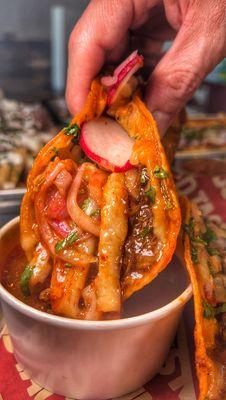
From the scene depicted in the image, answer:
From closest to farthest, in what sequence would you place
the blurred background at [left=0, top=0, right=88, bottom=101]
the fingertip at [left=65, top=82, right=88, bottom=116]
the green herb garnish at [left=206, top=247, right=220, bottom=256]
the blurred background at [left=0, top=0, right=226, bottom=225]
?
the green herb garnish at [left=206, top=247, right=220, bottom=256] → the fingertip at [left=65, top=82, right=88, bottom=116] → the blurred background at [left=0, top=0, right=226, bottom=225] → the blurred background at [left=0, top=0, right=88, bottom=101]

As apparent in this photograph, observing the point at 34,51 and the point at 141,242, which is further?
the point at 34,51

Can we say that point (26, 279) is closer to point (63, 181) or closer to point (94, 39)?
point (63, 181)

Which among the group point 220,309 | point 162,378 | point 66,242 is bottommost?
point 162,378

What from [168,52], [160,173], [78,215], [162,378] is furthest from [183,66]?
[162,378]

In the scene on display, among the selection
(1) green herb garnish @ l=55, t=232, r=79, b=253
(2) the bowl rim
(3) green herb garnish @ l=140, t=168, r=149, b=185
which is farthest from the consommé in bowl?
(3) green herb garnish @ l=140, t=168, r=149, b=185

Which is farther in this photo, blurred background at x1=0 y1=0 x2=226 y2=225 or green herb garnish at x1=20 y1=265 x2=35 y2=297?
blurred background at x1=0 y1=0 x2=226 y2=225

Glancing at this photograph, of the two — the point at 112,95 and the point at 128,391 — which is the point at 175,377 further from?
the point at 112,95

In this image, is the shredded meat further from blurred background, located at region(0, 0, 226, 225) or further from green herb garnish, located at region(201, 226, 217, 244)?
blurred background, located at region(0, 0, 226, 225)
